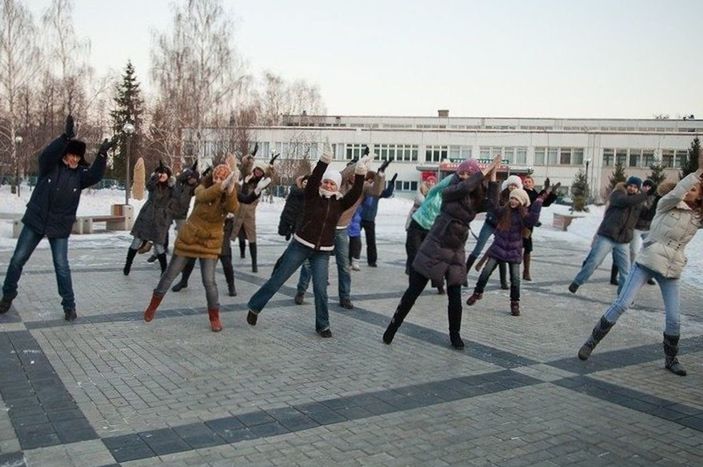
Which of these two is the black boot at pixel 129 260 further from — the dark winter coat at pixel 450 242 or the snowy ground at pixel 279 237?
the dark winter coat at pixel 450 242

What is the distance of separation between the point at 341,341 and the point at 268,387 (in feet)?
5.44

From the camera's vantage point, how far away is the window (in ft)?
224

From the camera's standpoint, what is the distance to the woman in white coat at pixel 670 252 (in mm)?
5738

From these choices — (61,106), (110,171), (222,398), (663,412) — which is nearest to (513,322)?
(663,412)

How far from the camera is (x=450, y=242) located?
244 inches

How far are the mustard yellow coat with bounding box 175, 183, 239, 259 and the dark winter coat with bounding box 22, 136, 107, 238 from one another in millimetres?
1061

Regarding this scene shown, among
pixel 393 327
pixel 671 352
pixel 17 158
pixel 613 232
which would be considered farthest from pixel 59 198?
pixel 17 158

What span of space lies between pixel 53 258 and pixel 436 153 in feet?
209

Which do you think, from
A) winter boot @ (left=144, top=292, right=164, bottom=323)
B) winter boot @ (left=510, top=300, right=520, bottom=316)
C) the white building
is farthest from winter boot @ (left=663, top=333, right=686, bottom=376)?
the white building

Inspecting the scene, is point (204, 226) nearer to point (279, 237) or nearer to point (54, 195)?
point (54, 195)

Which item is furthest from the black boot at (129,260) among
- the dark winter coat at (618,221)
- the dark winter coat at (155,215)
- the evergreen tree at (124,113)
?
the evergreen tree at (124,113)

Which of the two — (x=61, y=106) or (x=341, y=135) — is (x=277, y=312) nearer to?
(x=61, y=106)

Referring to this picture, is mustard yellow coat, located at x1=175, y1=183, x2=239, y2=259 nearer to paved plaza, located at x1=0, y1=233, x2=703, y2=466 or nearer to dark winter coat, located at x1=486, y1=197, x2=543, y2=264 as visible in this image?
paved plaza, located at x1=0, y1=233, x2=703, y2=466

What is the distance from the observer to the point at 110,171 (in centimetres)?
6200
